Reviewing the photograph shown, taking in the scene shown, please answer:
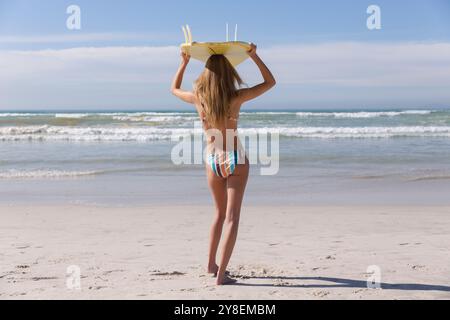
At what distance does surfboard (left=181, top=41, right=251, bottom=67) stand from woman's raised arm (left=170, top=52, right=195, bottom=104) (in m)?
0.10

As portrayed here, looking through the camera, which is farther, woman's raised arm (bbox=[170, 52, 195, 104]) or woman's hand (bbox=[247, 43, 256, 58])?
woman's raised arm (bbox=[170, 52, 195, 104])

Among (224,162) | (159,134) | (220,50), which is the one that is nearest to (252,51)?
(220,50)

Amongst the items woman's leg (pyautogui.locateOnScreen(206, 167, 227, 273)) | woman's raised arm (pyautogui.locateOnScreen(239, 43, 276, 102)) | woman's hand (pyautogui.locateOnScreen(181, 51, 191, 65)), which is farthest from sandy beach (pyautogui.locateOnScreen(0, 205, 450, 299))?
woman's hand (pyautogui.locateOnScreen(181, 51, 191, 65))

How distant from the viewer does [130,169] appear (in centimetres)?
1185

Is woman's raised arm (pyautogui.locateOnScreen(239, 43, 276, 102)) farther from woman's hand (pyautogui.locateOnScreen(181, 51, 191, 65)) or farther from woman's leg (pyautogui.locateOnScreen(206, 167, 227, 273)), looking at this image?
woman's leg (pyautogui.locateOnScreen(206, 167, 227, 273))

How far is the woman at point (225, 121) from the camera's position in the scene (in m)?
4.11

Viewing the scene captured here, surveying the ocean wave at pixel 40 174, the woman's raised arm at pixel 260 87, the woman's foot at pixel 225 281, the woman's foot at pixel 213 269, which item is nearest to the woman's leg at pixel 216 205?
the woman's foot at pixel 213 269

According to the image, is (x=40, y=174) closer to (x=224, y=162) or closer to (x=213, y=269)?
(x=213, y=269)

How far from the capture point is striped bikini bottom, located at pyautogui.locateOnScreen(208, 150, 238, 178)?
4164 millimetres

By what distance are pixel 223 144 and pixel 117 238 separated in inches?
90.2

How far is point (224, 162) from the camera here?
418cm

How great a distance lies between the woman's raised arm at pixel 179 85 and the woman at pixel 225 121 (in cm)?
1

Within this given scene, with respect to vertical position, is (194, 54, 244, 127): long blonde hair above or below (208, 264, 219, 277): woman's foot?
above
